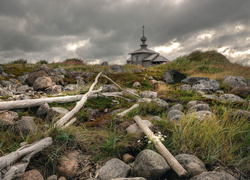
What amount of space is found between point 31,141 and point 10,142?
0.55 metres

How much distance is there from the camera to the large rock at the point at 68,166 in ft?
9.20

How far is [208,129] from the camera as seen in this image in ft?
11.2

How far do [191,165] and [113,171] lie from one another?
129cm

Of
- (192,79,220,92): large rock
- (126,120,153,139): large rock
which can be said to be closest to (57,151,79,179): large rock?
(126,120,153,139): large rock

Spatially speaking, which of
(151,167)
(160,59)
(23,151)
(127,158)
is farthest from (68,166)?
(160,59)

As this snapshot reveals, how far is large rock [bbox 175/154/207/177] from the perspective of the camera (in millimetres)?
2604

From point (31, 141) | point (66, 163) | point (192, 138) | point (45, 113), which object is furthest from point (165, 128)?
point (45, 113)

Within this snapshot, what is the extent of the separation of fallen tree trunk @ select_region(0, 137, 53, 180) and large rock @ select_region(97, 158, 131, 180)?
3.67ft

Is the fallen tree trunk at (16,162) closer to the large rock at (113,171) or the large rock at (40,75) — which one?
the large rock at (113,171)

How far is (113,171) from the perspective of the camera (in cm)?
269

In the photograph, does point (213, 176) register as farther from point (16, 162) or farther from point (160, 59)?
point (160, 59)

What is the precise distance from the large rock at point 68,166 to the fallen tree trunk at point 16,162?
1.38 ft

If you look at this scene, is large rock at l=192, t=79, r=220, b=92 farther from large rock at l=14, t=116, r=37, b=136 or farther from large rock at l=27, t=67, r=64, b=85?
large rock at l=14, t=116, r=37, b=136

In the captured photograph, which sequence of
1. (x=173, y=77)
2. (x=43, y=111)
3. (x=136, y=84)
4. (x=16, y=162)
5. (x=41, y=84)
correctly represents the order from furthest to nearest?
1. (x=173, y=77)
2. (x=136, y=84)
3. (x=41, y=84)
4. (x=43, y=111)
5. (x=16, y=162)
